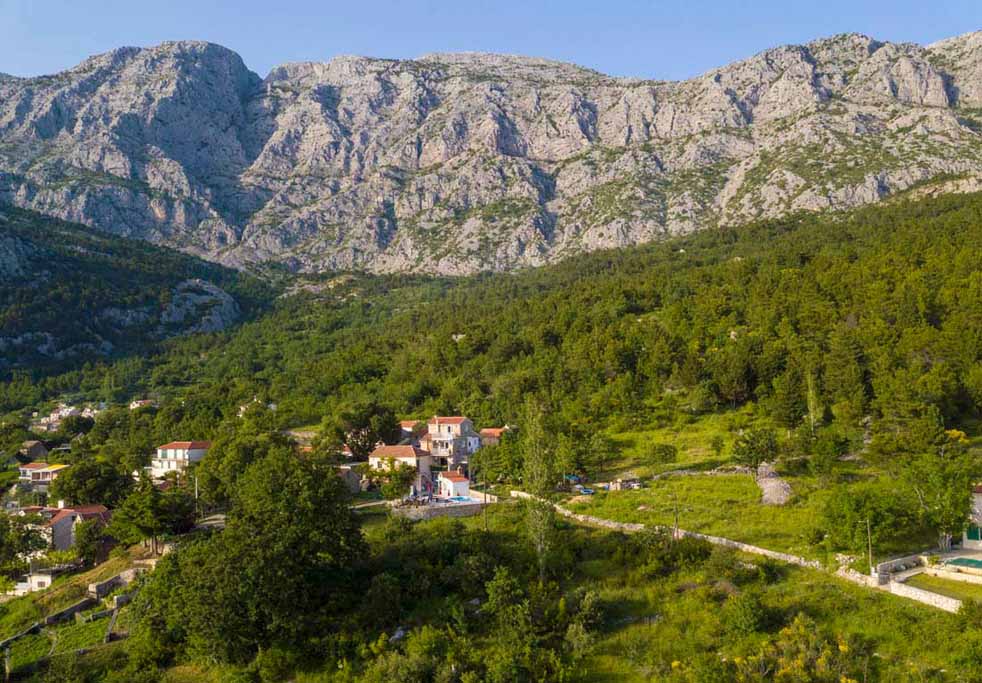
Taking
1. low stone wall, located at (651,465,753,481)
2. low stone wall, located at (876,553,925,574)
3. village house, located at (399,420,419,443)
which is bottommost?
low stone wall, located at (876,553,925,574)

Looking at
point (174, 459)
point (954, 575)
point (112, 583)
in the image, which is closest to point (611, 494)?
point (954, 575)

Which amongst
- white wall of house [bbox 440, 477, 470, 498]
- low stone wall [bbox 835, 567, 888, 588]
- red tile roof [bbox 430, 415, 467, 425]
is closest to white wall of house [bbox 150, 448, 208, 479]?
red tile roof [bbox 430, 415, 467, 425]

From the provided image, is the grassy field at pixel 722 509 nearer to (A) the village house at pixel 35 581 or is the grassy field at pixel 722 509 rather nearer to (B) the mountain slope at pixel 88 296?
(A) the village house at pixel 35 581

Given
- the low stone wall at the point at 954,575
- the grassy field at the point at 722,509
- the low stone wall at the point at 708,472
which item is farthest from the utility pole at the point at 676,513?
the low stone wall at the point at 954,575

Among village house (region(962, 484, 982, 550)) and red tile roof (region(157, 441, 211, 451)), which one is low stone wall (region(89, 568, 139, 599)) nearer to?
red tile roof (region(157, 441, 211, 451))

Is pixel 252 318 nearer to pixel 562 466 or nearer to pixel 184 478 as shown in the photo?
pixel 184 478

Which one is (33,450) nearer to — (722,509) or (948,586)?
(722,509)

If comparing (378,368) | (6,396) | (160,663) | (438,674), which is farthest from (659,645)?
(6,396)
